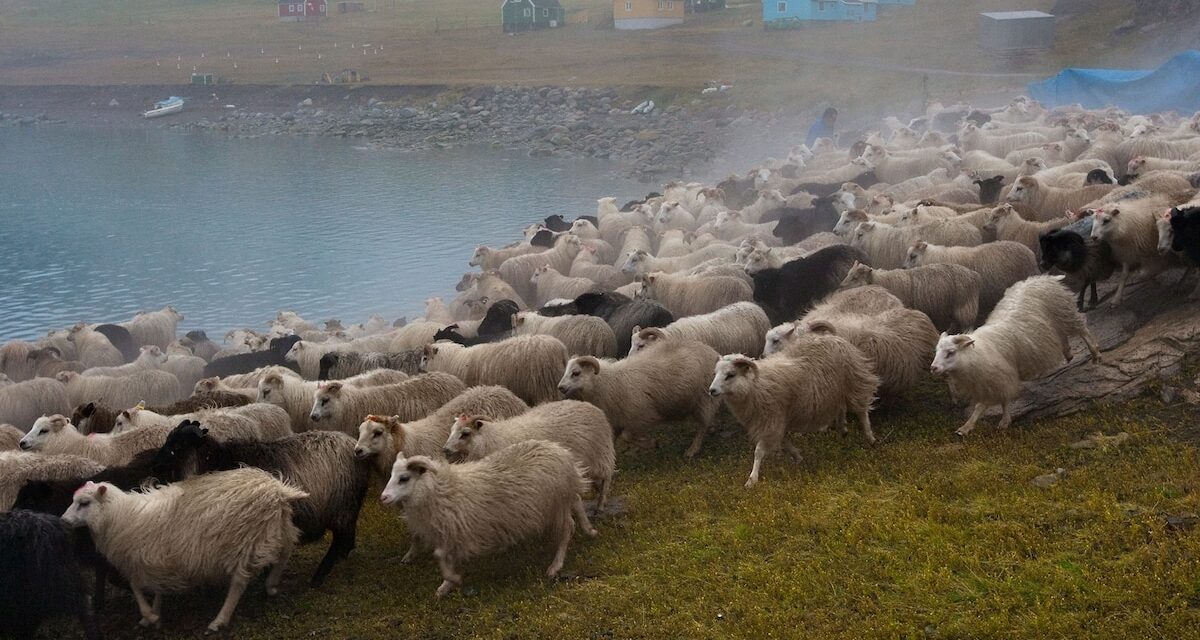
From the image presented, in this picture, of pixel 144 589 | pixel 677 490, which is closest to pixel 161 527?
pixel 144 589

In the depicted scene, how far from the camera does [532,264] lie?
59.1 feet

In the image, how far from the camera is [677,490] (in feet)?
30.4

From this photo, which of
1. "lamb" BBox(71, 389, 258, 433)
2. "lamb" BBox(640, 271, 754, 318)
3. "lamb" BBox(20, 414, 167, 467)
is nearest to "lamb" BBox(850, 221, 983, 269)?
"lamb" BBox(640, 271, 754, 318)

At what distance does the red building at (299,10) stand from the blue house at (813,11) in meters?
48.3

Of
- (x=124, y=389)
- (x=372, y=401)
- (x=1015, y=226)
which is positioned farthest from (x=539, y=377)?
(x=1015, y=226)

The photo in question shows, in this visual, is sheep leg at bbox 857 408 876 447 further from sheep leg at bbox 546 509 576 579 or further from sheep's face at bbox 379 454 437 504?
sheep's face at bbox 379 454 437 504

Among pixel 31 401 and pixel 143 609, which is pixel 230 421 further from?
pixel 31 401

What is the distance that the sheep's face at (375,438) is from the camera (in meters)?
8.57

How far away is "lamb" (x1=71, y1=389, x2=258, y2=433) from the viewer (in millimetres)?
10461

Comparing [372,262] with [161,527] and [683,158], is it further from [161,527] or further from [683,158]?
[161,527]

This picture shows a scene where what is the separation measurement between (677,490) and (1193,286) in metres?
5.98

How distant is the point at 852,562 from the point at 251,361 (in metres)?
9.81

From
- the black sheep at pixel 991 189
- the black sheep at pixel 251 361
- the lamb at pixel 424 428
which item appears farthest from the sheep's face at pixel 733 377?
the black sheep at pixel 991 189

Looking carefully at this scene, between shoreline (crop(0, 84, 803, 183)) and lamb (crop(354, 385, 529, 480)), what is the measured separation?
3086 cm
